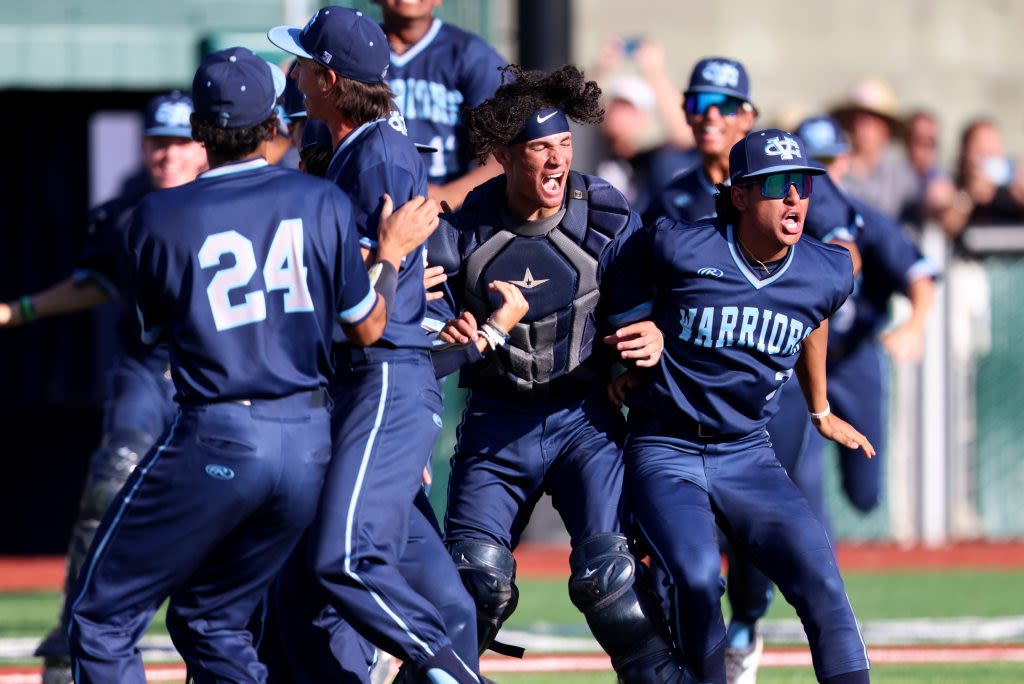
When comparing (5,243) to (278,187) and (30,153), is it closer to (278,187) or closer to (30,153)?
(30,153)

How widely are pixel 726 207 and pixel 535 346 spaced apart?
2.66ft

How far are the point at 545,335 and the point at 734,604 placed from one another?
182 centimetres

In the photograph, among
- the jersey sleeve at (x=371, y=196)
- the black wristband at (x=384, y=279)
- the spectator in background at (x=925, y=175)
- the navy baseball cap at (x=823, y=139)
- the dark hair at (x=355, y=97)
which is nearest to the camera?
the black wristband at (x=384, y=279)

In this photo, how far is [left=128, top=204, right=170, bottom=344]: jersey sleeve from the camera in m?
5.07

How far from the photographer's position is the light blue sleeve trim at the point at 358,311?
517 cm

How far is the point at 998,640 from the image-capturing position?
8.71 m

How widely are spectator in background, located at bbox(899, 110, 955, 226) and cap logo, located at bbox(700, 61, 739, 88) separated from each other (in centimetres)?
577

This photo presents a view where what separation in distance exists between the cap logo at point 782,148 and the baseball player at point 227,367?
153 cm

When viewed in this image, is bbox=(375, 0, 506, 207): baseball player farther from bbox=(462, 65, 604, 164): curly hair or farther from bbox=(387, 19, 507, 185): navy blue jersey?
bbox=(462, 65, 604, 164): curly hair

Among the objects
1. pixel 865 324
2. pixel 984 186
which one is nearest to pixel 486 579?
pixel 865 324

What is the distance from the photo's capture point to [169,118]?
303 inches

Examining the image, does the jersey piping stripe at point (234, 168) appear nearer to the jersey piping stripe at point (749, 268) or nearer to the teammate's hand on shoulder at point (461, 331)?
the teammate's hand on shoulder at point (461, 331)

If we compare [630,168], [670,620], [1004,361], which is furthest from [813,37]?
[670,620]

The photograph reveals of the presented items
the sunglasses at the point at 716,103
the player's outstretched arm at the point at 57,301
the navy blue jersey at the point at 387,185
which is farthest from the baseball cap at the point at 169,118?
the navy blue jersey at the point at 387,185
